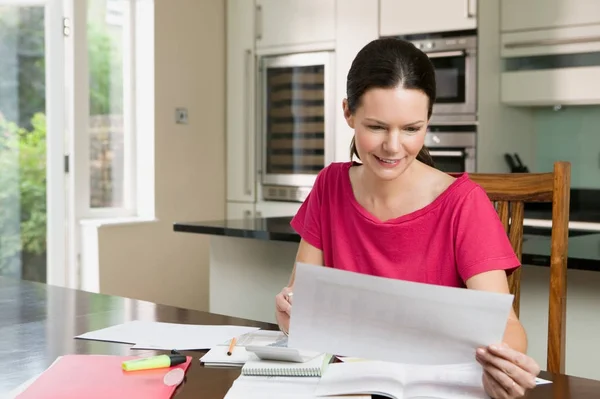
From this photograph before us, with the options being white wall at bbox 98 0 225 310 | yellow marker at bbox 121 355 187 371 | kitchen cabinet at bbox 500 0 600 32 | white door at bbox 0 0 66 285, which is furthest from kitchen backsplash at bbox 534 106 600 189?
yellow marker at bbox 121 355 187 371

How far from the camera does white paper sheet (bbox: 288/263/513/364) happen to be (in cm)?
99

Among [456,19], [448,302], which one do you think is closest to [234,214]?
[456,19]

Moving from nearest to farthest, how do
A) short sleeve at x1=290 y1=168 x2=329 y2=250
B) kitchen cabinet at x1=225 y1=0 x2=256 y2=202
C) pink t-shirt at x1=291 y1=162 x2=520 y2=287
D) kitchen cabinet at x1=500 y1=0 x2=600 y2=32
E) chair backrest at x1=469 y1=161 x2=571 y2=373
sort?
1. pink t-shirt at x1=291 y1=162 x2=520 y2=287
2. chair backrest at x1=469 y1=161 x2=571 y2=373
3. short sleeve at x1=290 y1=168 x2=329 y2=250
4. kitchen cabinet at x1=500 y1=0 x2=600 y2=32
5. kitchen cabinet at x1=225 y1=0 x2=256 y2=202

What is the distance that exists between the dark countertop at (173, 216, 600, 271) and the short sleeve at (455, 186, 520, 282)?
0.70 meters

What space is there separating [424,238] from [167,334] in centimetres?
51

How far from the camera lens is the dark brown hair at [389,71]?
4.21ft

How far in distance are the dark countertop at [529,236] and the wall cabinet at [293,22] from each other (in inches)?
66.0

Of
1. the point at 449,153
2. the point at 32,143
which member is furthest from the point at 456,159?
the point at 32,143

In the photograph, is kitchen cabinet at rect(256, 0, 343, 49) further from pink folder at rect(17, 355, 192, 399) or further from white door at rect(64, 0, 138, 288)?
pink folder at rect(17, 355, 192, 399)

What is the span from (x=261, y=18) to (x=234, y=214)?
1.20 meters

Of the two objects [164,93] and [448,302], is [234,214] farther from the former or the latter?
[448,302]

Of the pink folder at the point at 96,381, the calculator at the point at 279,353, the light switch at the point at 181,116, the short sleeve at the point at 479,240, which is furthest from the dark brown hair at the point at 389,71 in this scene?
the light switch at the point at 181,116

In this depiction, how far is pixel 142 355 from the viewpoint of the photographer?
132 cm

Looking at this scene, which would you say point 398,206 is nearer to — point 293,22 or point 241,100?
point 293,22
